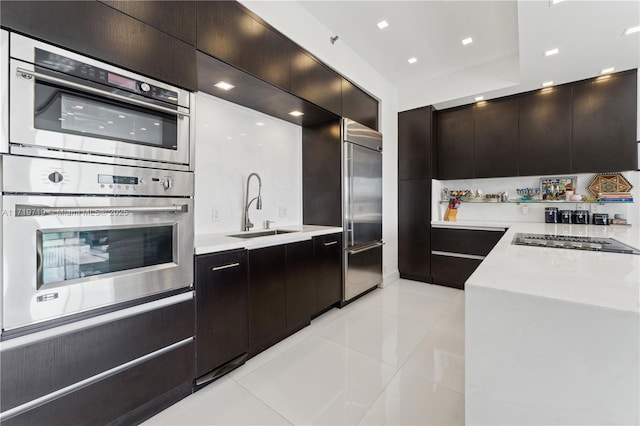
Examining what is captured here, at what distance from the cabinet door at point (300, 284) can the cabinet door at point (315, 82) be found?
139cm

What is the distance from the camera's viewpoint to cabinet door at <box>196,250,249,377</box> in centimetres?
163

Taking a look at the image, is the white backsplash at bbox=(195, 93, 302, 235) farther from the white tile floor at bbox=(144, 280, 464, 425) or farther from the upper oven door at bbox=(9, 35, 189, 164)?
the white tile floor at bbox=(144, 280, 464, 425)

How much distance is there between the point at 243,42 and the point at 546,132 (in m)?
3.62

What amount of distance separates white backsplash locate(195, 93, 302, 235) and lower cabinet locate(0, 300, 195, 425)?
38.3 inches

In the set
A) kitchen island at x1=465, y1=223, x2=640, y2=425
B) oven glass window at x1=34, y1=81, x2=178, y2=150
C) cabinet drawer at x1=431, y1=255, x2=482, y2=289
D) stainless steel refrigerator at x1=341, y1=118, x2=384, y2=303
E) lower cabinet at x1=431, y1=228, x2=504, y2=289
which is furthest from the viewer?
Answer: cabinet drawer at x1=431, y1=255, x2=482, y2=289

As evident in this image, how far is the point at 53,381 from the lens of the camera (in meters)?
1.13

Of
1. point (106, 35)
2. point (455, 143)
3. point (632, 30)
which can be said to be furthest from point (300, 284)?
point (632, 30)

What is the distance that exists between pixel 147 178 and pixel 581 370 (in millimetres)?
→ 1851

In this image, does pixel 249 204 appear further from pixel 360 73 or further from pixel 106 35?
pixel 360 73

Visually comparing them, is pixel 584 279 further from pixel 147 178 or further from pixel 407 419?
pixel 147 178

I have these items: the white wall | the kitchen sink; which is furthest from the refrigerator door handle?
the kitchen sink

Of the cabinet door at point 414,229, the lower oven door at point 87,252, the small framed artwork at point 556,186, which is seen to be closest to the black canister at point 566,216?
the small framed artwork at point 556,186

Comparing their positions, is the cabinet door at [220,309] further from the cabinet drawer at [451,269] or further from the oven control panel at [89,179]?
the cabinet drawer at [451,269]

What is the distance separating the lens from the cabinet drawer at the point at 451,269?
3508 millimetres
